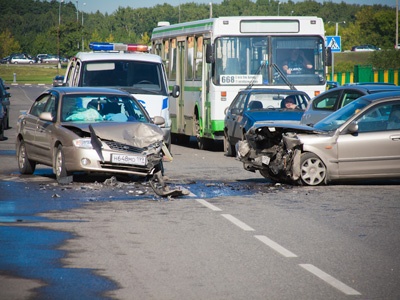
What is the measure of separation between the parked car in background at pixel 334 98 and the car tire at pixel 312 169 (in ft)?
15.8

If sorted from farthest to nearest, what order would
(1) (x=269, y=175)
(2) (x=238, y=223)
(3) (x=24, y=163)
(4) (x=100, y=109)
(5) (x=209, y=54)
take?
(5) (x=209, y=54)
(3) (x=24, y=163)
(4) (x=100, y=109)
(1) (x=269, y=175)
(2) (x=238, y=223)

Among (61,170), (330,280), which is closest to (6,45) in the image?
(61,170)

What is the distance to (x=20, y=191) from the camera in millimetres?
15086

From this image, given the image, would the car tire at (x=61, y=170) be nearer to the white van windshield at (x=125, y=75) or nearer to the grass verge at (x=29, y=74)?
the white van windshield at (x=125, y=75)

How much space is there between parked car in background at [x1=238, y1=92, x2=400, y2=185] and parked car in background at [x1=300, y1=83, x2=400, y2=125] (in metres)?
4.07

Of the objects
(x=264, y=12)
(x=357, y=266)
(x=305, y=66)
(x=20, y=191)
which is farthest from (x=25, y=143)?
(x=264, y=12)

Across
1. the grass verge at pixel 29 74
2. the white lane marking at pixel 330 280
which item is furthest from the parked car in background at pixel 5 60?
the white lane marking at pixel 330 280

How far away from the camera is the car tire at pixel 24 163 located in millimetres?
17953

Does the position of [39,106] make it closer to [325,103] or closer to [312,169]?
[312,169]

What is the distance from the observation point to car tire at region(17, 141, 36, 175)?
18.0 meters

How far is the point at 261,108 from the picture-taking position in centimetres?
2300

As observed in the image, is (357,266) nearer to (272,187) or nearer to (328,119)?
(272,187)

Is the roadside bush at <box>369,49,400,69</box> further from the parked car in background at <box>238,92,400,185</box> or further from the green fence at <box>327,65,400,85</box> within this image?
the parked car in background at <box>238,92,400,185</box>

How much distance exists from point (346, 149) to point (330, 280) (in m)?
8.20
